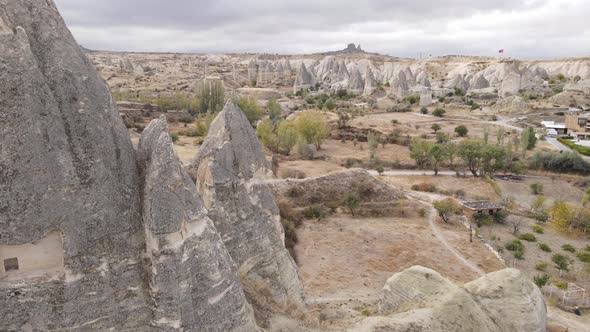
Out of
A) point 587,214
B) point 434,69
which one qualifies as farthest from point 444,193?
point 434,69

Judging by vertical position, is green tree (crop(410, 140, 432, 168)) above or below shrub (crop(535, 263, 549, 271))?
above

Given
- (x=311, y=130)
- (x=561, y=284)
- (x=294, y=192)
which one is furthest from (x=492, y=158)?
(x=561, y=284)

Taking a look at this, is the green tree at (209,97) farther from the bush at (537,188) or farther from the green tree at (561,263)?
the green tree at (561,263)

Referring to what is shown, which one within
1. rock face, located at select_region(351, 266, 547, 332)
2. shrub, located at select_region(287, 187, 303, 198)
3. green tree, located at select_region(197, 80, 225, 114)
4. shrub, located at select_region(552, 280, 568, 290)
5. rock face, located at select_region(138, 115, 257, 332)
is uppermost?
rock face, located at select_region(138, 115, 257, 332)

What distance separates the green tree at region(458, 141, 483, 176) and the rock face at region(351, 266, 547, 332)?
22.4 m

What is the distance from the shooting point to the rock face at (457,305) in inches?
345

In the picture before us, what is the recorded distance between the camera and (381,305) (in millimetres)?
10969

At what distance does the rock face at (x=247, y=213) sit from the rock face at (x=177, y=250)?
86.3 inches

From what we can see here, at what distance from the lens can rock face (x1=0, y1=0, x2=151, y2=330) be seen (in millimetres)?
5047

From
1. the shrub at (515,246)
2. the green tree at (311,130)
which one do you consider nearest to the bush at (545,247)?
the shrub at (515,246)

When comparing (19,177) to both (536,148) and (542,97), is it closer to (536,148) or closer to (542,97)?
(536,148)

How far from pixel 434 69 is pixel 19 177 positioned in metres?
111

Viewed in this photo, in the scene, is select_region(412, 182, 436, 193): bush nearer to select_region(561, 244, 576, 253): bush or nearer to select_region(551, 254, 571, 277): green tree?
select_region(561, 244, 576, 253): bush

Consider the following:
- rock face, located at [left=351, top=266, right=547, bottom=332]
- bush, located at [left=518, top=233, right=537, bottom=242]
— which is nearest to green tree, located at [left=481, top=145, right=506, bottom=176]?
bush, located at [left=518, top=233, right=537, bottom=242]
